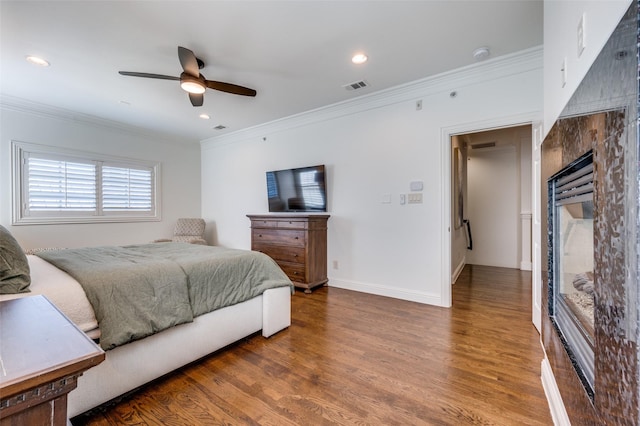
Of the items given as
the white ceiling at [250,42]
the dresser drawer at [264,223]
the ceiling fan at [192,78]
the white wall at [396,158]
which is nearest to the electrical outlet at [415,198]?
the white wall at [396,158]

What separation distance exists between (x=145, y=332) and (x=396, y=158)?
3.09 meters

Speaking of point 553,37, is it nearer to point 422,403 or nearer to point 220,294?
point 422,403

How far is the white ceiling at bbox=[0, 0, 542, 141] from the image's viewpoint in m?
2.12

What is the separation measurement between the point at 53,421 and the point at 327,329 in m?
2.22

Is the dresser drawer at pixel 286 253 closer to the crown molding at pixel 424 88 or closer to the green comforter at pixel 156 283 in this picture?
the green comforter at pixel 156 283

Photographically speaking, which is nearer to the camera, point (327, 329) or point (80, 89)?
point (327, 329)

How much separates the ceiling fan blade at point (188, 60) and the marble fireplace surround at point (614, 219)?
8.04 ft

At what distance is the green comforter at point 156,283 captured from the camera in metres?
1.56

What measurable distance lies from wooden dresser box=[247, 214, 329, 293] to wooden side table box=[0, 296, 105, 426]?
3027mm

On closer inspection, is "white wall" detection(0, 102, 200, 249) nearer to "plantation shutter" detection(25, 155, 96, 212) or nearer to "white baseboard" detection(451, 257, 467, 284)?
"plantation shutter" detection(25, 155, 96, 212)

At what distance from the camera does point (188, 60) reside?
90.8 inches

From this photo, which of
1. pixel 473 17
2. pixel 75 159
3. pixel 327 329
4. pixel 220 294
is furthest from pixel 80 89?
pixel 473 17

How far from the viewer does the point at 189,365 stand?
6.55 ft

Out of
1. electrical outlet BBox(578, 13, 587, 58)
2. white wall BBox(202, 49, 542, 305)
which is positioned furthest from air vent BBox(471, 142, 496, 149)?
electrical outlet BBox(578, 13, 587, 58)
